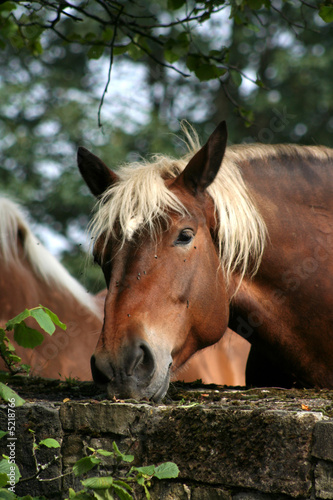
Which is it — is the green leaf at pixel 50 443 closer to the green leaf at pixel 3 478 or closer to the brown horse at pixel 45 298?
the green leaf at pixel 3 478

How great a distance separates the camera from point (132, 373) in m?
2.46

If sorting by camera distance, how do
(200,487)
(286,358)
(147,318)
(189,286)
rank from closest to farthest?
(200,487) → (147,318) → (189,286) → (286,358)

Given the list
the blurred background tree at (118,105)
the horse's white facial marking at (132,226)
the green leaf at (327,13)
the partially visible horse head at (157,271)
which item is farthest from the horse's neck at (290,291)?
the blurred background tree at (118,105)

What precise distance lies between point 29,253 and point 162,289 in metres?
2.36

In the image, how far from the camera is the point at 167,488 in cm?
195

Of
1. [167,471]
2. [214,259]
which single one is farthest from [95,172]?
[167,471]

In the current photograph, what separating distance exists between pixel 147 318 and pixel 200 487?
0.94 metres

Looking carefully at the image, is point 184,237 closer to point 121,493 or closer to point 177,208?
point 177,208

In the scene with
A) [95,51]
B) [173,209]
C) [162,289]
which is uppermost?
[95,51]

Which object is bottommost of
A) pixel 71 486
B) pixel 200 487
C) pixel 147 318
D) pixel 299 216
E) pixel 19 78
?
pixel 71 486

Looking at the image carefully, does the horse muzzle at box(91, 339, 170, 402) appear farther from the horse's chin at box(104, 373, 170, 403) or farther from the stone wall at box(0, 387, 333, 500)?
the stone wall at box(0, 387, 333, 500)

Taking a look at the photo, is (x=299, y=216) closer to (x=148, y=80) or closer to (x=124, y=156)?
(x=124, y=156)

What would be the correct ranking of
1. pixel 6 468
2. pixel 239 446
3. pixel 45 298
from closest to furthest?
pixel 239 446 < pixel 6 468 < pixel 45 298

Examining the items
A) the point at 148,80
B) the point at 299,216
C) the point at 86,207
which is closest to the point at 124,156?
the point at 86,207
